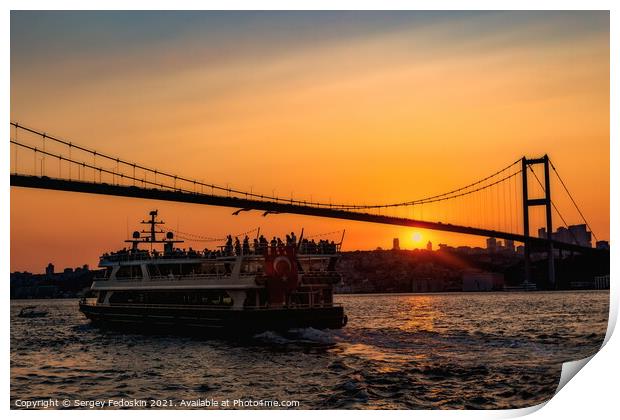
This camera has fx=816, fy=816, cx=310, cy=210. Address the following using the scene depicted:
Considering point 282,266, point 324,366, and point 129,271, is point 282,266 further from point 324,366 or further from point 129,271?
point 129,271

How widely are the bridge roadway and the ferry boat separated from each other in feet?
9.78

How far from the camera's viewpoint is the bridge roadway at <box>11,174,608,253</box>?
27202 millimetres

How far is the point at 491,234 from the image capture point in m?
59.2

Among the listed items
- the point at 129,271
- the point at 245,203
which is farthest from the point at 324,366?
the point at 129,271

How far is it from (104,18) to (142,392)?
379 inches

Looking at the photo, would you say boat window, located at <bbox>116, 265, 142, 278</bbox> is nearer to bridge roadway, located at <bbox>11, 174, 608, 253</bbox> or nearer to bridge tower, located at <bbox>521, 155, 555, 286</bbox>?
bridge roadway, located at <bbox>11, 174, 608, 253</bbox>

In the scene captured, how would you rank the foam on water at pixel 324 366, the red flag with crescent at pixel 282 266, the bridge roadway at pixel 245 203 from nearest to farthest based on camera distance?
the foam on water at pixel 324 366
the bridge roadway at pixel 245 203
the red flag with crescent at pixel 282 266

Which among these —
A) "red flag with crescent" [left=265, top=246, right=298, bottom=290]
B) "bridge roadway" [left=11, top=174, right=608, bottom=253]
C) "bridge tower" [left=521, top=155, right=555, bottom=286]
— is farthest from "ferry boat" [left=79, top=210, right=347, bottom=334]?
"bridge tower" [left=521, top=155, right=555, bottom=286]

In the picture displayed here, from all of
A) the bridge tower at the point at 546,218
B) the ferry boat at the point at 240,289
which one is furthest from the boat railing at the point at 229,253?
the bridge tower at the point at 546,218

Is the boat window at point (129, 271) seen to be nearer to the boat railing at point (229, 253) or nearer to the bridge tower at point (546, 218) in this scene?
the boat railing at point (229, 253)

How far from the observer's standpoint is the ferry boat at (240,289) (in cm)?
3353

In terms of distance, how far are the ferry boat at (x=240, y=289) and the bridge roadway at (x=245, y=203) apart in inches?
117
